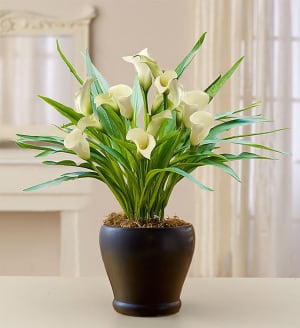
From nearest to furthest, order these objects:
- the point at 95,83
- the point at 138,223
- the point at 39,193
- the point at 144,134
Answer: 1. the point at 144,134
2. the point at 138,223
3. the point at 95,83
4. the point at 39,193

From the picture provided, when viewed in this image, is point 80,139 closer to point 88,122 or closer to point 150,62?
point 88,122

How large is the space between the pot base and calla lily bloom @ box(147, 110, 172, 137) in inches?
14.0

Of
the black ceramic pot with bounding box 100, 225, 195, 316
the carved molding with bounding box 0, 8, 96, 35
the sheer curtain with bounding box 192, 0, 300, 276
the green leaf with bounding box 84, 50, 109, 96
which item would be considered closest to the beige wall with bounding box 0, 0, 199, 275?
the carved molding with bounding box 0, 8, 96, 35

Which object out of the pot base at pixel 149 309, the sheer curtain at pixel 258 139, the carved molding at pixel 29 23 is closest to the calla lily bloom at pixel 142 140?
the pot base at pixel 149 309

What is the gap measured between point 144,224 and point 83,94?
30 cm

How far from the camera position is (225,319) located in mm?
1528

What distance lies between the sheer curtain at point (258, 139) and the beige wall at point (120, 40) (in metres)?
0.20


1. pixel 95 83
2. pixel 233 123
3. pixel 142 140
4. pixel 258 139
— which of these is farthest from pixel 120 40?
pixel 142 140

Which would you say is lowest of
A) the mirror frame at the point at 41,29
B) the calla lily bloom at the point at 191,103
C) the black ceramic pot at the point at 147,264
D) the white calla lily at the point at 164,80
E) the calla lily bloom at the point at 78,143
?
the black ceramic pot at the point at 147,264

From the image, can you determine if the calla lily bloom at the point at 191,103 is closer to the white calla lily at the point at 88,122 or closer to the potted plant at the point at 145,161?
the potted plant at the point at 145,161

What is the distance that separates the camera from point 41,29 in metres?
4.13

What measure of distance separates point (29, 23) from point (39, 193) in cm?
95

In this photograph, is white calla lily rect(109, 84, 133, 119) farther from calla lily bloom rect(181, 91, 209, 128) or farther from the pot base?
the pot base

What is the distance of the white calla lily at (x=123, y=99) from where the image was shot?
150 centimetres
